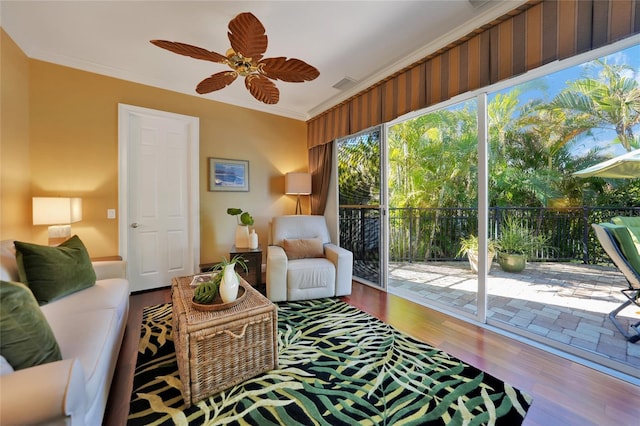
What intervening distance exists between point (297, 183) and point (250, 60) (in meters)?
2.22

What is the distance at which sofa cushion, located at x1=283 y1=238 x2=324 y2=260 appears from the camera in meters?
3.17

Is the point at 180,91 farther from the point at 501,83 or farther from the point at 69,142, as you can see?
the point at 501,83

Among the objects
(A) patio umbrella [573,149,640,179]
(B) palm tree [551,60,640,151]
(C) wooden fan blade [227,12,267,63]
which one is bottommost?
(A) patio umbrella [573,149,640,179]

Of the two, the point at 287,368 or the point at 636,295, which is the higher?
the point at 636,295

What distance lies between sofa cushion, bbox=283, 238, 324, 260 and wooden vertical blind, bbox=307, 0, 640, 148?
67.8 inches

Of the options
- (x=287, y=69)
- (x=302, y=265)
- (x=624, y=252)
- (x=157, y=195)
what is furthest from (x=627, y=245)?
(x=157, y=195)

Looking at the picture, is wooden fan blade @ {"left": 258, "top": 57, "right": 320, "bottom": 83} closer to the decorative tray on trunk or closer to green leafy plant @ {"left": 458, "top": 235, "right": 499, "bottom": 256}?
the decorative tray on trunk

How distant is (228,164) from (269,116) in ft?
3.57

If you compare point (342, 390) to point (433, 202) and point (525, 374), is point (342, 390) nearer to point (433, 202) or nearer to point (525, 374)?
point (525, 374)

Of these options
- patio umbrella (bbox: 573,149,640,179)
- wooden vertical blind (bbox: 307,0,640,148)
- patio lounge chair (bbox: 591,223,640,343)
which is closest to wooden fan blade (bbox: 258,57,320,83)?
wooden vertical blind (bbox: 307,0,640,148)

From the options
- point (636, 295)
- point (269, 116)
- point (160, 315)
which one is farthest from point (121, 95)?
point (636, 295)

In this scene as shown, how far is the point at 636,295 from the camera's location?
1.85 metres

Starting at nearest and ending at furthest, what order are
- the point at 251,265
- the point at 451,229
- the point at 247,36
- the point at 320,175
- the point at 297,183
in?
the point at 247,36, the point at 251,265, the point at 451,229, the point at 297,183, the point at 320,175

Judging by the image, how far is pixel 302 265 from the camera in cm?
288
